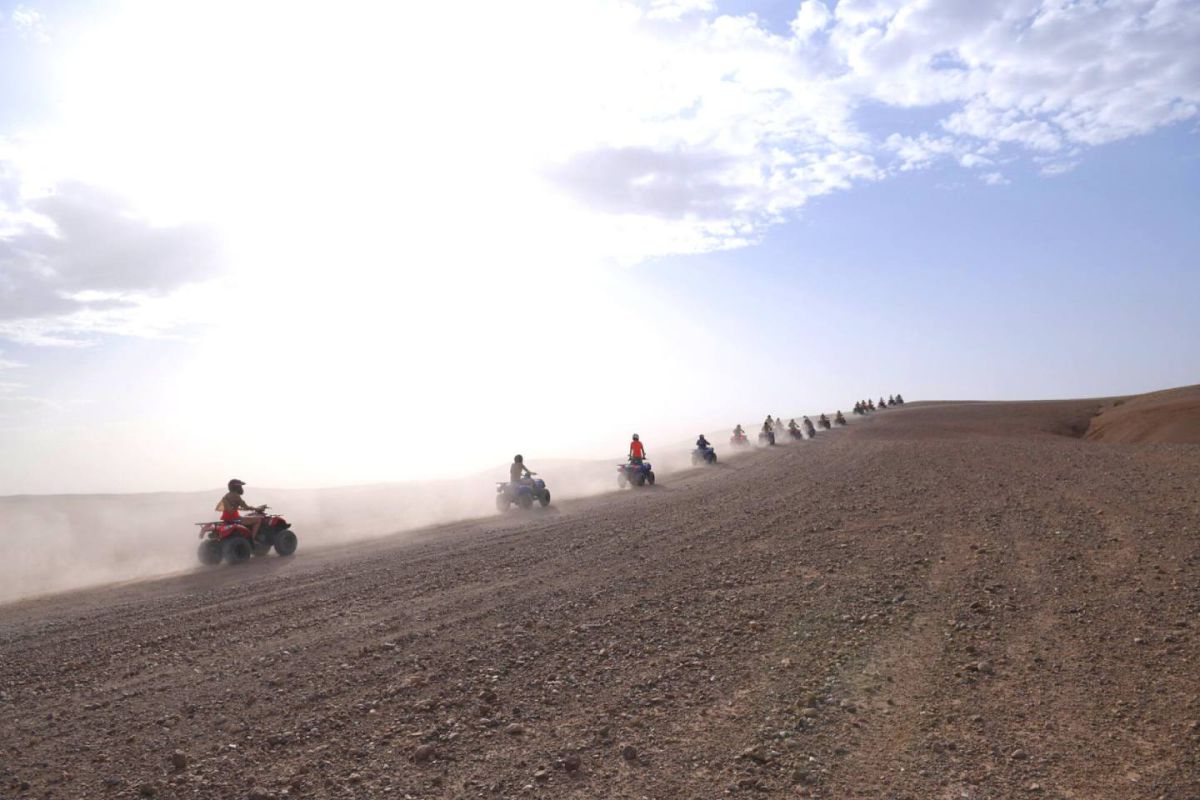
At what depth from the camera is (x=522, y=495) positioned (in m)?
22.8

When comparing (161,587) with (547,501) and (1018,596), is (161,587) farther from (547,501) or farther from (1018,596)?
(1018,596)

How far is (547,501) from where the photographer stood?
2328 cm

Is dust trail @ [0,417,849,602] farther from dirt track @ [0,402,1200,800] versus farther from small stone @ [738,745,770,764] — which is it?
small stone @ [738,745,770,764]

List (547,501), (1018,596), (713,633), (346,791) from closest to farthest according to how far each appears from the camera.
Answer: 1. (346,791)
2. (713,633)
3. (1018,596)
4. (547,501)

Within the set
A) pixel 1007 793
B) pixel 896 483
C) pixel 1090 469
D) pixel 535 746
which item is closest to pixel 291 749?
pixel 535 746

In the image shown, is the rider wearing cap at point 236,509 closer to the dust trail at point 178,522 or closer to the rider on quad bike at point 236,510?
the rider on quad bike at point 236,510

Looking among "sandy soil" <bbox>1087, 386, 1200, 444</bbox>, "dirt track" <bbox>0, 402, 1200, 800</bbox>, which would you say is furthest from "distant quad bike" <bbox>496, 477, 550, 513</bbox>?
"sandy soil" <bbox>1087, 386, 1200, 444</bbox>

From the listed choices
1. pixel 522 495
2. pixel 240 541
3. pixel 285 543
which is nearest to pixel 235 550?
pixel 240 541

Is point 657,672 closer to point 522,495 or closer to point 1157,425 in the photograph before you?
point 522,495

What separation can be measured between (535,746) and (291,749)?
1.78 meters

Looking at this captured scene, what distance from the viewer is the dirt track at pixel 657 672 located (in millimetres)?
5031

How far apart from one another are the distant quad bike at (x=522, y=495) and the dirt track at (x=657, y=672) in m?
9.30

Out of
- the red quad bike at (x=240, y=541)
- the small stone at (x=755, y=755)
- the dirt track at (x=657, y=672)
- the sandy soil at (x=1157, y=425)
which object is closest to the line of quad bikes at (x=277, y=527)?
the red quad bike at (x=240, y=541)

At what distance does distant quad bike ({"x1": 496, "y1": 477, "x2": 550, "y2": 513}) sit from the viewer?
2277cm
